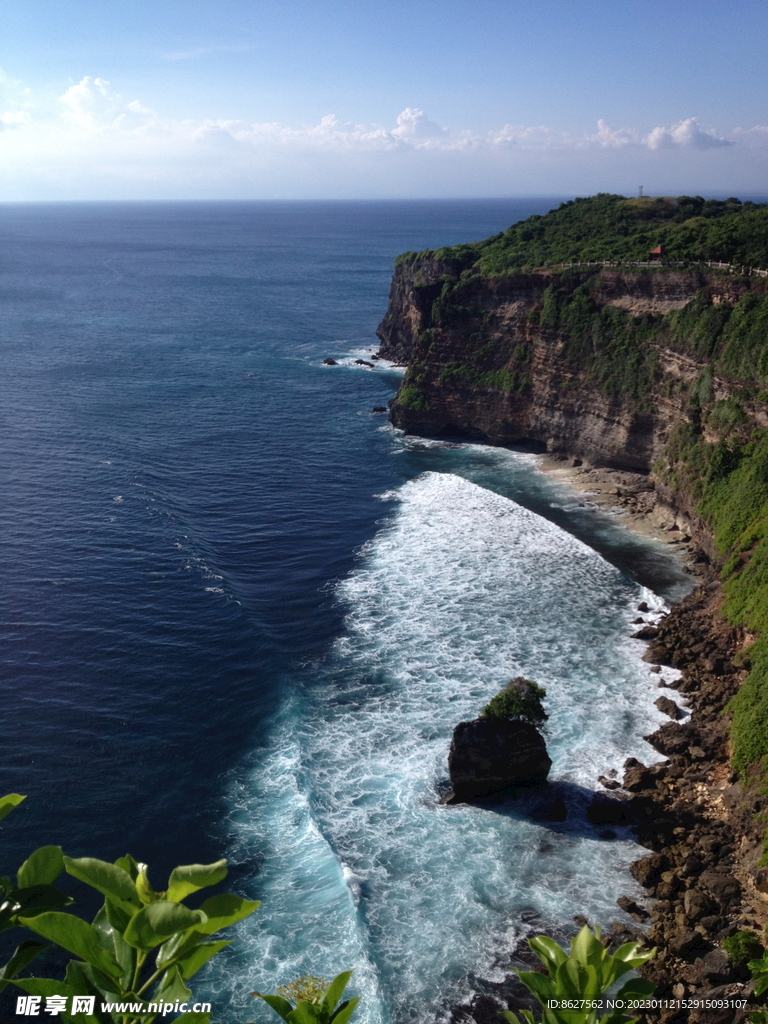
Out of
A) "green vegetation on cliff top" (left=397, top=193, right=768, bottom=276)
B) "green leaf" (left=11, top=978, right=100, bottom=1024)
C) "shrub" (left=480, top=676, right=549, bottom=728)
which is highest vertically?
"green vegetation on cliff top" (left=397, top=193, right=768, bottom=276)

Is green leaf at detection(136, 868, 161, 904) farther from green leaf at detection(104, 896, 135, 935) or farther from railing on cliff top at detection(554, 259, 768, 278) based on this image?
railing on cliff top at detection(554, 259, 768, 278)

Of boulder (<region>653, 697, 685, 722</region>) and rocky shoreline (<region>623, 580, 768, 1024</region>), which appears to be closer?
rocky shoreline (<region>623, 580, 768, 1024</region>)

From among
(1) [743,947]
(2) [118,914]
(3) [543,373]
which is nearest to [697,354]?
(3) [543,373]

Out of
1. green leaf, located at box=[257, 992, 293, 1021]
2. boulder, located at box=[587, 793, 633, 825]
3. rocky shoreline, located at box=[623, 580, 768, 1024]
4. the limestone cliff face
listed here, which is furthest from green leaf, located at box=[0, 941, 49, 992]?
the limestone cliff face

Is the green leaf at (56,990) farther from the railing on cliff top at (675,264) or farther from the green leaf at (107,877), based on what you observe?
the railing on cliff top at (675,264)

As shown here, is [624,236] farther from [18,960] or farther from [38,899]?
[18,960]

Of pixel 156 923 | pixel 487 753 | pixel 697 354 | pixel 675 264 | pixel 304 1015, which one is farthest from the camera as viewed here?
pixel 675 264

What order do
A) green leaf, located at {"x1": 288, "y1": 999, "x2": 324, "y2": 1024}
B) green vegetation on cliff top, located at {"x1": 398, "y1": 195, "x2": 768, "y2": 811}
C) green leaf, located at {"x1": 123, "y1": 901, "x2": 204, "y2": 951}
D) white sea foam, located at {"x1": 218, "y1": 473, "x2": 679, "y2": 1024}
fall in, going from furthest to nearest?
green vegetation on cliff top, located at {"x1": 398, "y1": 195, "x2": 768, "y2": 811}, white sea foam, located at {"x1": 218, "y1": 473, "x2": 679, "y2": 1024}, green leaf, located at {"x1": 288, "y1": 999, "x2": 324, "y2": 1024}, green leaf, located at {"x1": 123, "y1": 901, "x2": 204, "y2": 951}
